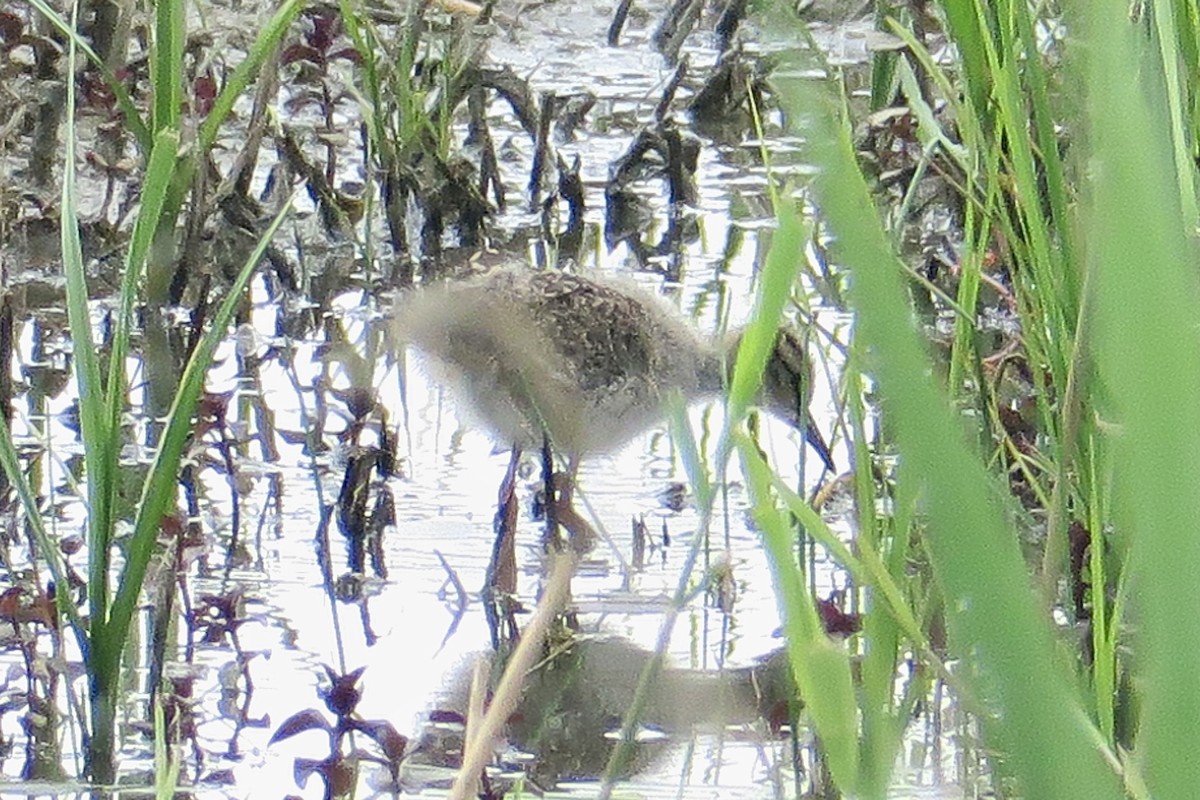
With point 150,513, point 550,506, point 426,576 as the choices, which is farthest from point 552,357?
point 150,513

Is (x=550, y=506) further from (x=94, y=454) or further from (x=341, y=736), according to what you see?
(x=94, y=454)

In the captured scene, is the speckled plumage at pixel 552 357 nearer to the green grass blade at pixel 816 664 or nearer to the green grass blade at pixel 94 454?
the green grass blade at pixel 94 454

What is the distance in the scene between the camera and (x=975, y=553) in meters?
0.57

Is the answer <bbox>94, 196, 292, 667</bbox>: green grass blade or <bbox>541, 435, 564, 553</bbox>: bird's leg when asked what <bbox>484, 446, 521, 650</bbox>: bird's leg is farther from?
<bbox>94, 196, 292, 667</bbox>: green grass blade

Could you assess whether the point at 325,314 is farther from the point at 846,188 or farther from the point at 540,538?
the point at 846,188

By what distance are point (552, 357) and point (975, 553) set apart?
8.56 feet

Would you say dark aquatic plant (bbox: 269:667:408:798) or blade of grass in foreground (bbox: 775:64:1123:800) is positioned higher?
blade of grass in foreground (bbox: 775:64:1123:800)

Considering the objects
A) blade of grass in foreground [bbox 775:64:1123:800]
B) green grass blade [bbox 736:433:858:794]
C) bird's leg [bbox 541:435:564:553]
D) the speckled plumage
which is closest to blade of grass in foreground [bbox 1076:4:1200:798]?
blade of grass in foreground [bbox 775:64:1123:800]

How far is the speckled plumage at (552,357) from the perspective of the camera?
3.05 meters

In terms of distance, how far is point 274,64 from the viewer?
3.38m

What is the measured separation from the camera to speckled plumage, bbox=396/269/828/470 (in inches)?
120

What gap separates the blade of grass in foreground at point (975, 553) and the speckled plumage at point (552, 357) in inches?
92.5

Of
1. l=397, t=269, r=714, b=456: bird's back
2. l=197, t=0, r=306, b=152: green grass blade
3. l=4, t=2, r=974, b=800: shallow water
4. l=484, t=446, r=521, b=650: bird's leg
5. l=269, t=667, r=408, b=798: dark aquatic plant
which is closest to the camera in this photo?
l=269, t=667, r=408, b=798: dark aquatic plant

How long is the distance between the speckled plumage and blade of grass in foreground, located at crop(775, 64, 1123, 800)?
7.71 feet
